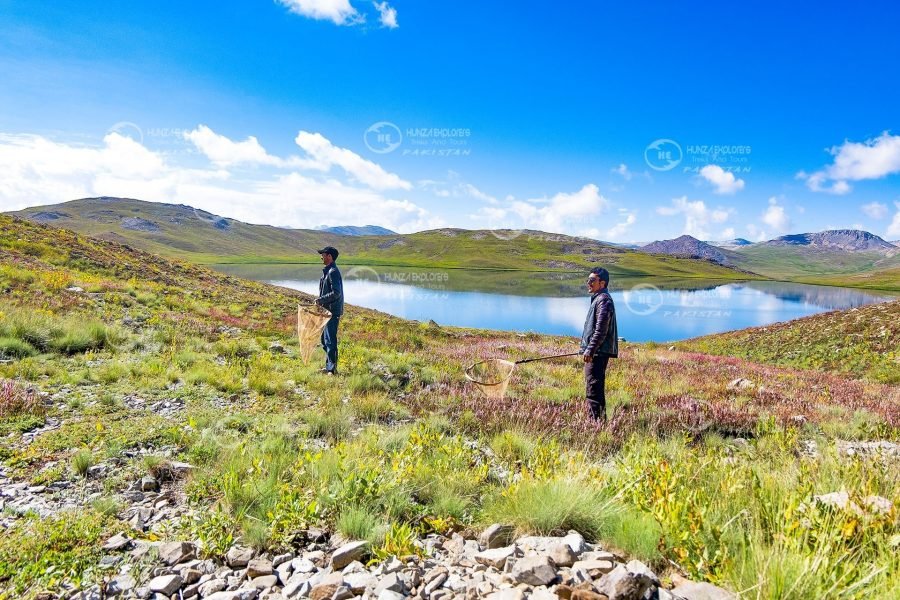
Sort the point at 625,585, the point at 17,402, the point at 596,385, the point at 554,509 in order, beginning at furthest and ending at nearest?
1. the point at 596,385
2. the point at 17,402
3. the point at 554,509
4. the point at 625,585

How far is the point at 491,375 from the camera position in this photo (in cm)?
1339

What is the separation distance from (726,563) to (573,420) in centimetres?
552

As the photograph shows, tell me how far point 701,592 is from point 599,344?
19.8ft

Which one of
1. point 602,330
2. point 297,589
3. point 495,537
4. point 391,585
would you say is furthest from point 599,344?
point 297,589

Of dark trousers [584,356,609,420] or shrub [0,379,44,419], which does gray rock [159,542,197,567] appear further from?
dark trousers [584,356,609,420]

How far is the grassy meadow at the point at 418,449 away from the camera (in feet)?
10.7

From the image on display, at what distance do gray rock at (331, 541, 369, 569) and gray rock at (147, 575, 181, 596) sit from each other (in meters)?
1.12

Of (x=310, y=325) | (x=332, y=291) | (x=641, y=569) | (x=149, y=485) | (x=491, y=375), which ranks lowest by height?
(x=491, y=375)

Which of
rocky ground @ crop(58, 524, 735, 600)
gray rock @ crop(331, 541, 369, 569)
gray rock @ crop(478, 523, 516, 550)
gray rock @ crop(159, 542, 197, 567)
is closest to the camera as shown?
rocky ground @ crop(58, 524, 735, 600)

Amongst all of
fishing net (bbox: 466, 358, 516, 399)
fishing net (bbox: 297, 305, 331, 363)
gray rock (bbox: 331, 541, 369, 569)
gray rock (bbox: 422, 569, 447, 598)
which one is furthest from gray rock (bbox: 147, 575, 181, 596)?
fishing net (bbox: 297, 305, 331, 363)

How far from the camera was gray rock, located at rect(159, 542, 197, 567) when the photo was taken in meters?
3.57

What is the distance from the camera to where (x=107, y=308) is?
50.9 feet

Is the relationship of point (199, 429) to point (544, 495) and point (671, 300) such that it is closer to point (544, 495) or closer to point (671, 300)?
point (544, 495)

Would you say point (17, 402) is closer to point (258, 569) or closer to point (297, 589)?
point (258, 569)
